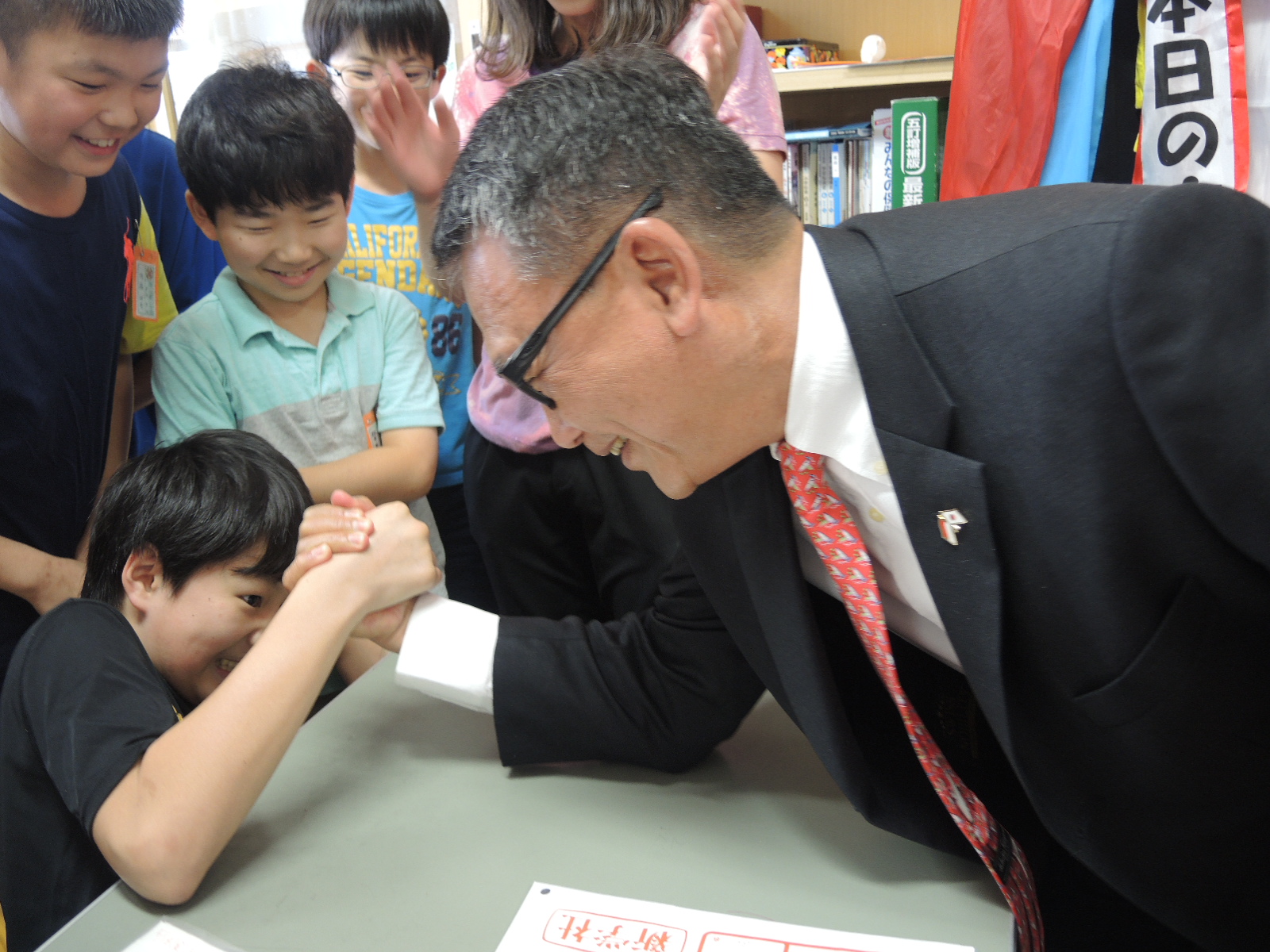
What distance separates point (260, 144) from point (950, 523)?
1.24 metres

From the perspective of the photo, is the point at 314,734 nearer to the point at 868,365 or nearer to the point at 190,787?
the point at 190,787

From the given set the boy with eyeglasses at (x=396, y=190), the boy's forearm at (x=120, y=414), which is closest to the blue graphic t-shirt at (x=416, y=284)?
the boy with eyeglasses at (x=396, y=190)

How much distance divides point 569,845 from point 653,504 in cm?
65

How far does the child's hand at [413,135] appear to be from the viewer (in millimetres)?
1486

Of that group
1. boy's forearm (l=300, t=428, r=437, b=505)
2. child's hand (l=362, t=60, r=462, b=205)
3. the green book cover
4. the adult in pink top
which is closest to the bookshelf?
the green book cover

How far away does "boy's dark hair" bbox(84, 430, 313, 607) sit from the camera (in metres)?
1.11

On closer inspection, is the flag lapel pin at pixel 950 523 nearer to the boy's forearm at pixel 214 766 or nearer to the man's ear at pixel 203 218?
the boy's forearm at pixel 214 766

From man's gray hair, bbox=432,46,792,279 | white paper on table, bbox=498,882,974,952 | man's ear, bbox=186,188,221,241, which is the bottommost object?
white paper on table, bbox=498,882,974,952

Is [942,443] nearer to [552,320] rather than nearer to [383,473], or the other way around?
[552,320]

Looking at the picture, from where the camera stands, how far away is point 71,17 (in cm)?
120

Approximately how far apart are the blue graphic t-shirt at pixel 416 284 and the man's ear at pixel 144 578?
28.1 inches

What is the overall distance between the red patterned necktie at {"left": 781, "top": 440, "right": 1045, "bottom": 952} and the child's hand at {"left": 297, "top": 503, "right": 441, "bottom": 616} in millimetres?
427

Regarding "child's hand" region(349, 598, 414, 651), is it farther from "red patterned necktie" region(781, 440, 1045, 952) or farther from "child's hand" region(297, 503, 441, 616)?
A: "red patterned necktie" region(781, 440, 1045, 952)

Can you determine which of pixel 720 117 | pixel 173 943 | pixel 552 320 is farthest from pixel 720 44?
pixel 173 943
